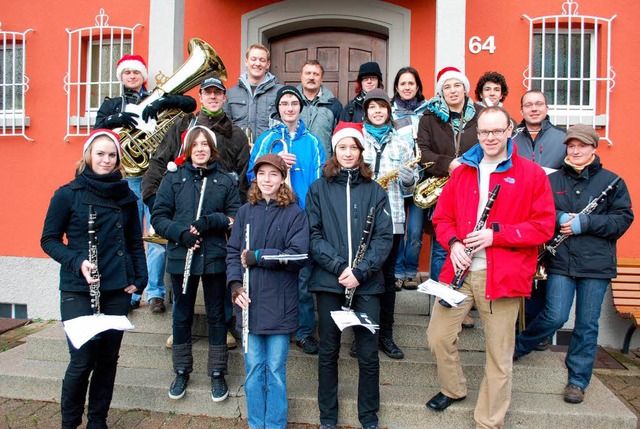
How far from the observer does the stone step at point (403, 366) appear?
4.00 m

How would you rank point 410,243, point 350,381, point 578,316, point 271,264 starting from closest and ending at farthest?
1. point 271,264
2. point 578,316
3. point 350,381
4. point 410,243

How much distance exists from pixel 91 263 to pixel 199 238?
0.75 m

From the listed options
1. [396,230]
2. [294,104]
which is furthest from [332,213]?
[294,104]

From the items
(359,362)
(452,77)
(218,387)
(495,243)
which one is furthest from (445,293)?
(452,77)

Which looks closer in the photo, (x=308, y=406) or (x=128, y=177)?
(x=308, y=406)

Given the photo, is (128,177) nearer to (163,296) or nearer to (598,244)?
(163,296)

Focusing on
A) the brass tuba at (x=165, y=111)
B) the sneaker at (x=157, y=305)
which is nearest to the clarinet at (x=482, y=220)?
the sneaker at (x=157, y=305)

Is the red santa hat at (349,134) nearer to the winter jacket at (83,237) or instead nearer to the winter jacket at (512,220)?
the winter jacket at (512,220)

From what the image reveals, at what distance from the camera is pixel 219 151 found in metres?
4.19

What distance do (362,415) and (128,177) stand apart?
316cm

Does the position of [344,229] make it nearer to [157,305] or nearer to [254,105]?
[254,105]

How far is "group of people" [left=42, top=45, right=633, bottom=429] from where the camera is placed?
10.6ft

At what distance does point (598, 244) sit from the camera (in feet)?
12.0

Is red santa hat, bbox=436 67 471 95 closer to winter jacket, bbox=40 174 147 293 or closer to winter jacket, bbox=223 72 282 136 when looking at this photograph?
winter jacket, bbox=223 72 282 136
